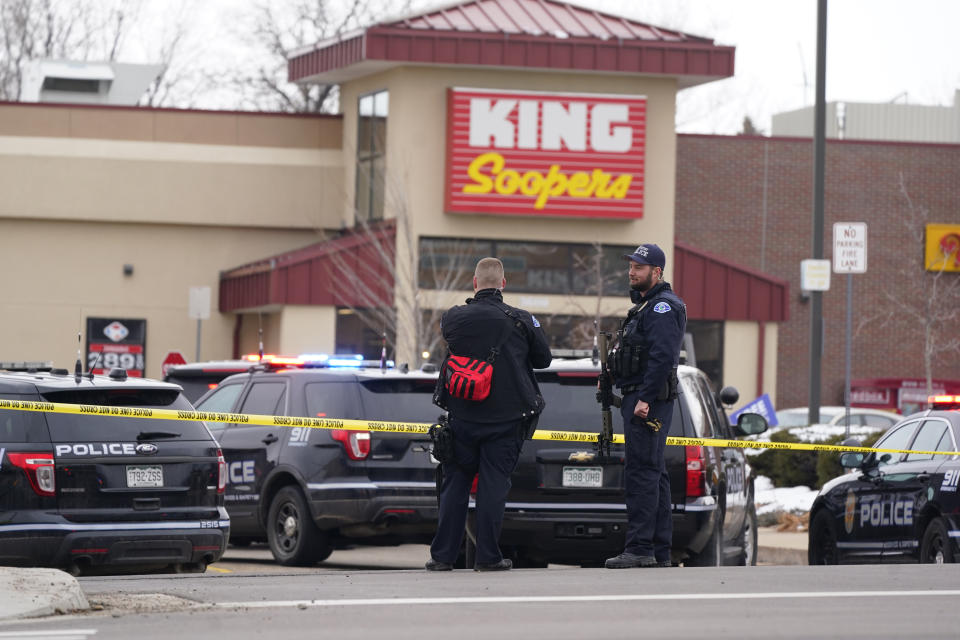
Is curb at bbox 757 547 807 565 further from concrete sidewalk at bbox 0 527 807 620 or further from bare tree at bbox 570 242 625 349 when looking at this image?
bare tree at bbox 570 242 625 349

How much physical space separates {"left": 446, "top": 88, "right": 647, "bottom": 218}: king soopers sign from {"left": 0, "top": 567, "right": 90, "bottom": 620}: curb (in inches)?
935

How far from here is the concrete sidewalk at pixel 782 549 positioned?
1748 centimetres

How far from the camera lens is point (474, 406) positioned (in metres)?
10.4

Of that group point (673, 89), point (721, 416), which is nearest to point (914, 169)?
point (673, 89)

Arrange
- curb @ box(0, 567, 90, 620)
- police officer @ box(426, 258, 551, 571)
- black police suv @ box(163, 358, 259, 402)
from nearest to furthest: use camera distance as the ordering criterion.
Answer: curb @ box(0, 567, 90, 620), police officer @ box(426, 258, 551, 571), black police suv @ box(163, 358, 259, 402)

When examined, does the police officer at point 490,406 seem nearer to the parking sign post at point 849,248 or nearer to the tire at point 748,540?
the tire at point 748,540

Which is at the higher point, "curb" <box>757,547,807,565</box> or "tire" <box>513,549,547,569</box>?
"tire" <box>513,549,547,569</box>

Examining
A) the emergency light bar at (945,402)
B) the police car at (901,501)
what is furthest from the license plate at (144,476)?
the emergency light bar at (945,402)

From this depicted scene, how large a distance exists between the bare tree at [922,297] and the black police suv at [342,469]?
3014 cm

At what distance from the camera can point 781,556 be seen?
1775 centimetres

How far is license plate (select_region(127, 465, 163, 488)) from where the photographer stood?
1120cm

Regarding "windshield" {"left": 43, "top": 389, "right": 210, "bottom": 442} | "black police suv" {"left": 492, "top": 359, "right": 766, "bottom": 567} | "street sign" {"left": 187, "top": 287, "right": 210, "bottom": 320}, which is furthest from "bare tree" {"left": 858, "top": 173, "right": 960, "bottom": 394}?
"windshield" {"left": 43, "top": 389, "right": 210, "bottom": 442}

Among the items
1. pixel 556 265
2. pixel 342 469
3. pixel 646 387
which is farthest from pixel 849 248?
pixel 556 265

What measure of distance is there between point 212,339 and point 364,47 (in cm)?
761
